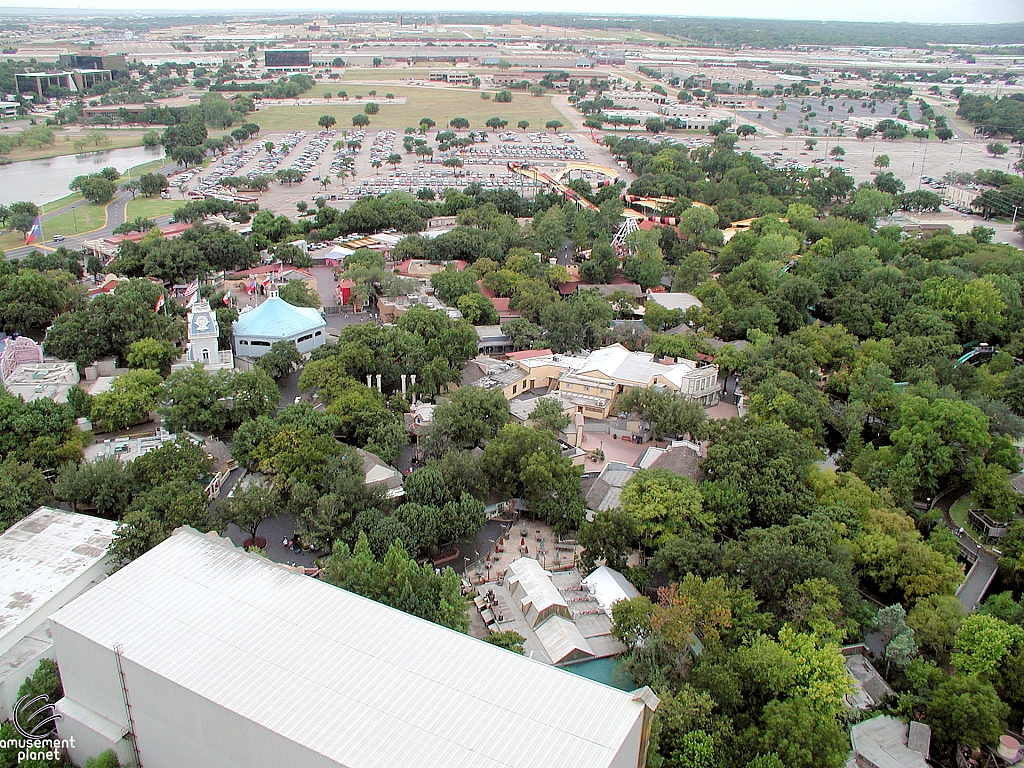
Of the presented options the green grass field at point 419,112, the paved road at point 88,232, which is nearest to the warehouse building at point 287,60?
the green grass field at point 419,112

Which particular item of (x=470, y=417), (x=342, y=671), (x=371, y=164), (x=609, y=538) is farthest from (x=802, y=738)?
(x=371, y=164)

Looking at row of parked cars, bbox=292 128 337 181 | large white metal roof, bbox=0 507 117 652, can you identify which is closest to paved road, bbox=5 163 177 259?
row of parked cars, bbox=292 128 337 181

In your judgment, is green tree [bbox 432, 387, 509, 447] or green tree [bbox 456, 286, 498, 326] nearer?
green tree [bbox 432, 387, 509, 447]

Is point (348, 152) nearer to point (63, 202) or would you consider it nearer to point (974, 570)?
point (63, 202)

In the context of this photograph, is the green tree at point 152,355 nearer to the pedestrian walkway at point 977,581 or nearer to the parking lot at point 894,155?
the pedestrian walkway at point 977,581

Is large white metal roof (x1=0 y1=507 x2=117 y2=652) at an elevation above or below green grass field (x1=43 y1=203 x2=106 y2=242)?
above

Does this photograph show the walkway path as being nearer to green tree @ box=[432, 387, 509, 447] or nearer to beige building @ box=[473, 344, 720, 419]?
beige building @ box=[473, 344, 720, 419]

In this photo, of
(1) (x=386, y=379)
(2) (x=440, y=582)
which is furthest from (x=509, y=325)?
(2) (x=440, y=582)
